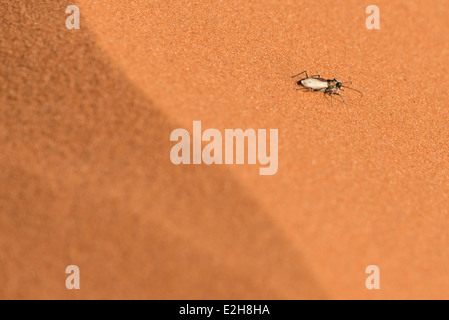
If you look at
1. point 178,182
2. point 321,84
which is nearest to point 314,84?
point 321,84

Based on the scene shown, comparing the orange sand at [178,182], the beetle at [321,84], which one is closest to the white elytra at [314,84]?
the beetle at [321,84]

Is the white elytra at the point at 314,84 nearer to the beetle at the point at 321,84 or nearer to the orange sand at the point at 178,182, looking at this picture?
the beetle at the point at 321,84

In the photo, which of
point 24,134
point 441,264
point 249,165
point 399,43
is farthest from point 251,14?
point 441,264

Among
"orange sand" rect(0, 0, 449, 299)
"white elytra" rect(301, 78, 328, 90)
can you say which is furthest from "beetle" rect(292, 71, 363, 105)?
"orange sand" rect(0, 0, 449, 299)

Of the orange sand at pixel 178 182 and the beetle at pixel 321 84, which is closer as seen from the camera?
the orange sand at pixel 178 182

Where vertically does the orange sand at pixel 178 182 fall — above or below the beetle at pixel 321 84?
below

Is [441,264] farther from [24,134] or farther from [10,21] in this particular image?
[10,21]

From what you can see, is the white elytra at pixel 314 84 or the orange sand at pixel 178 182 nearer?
the orange sand at pixel 178 182
